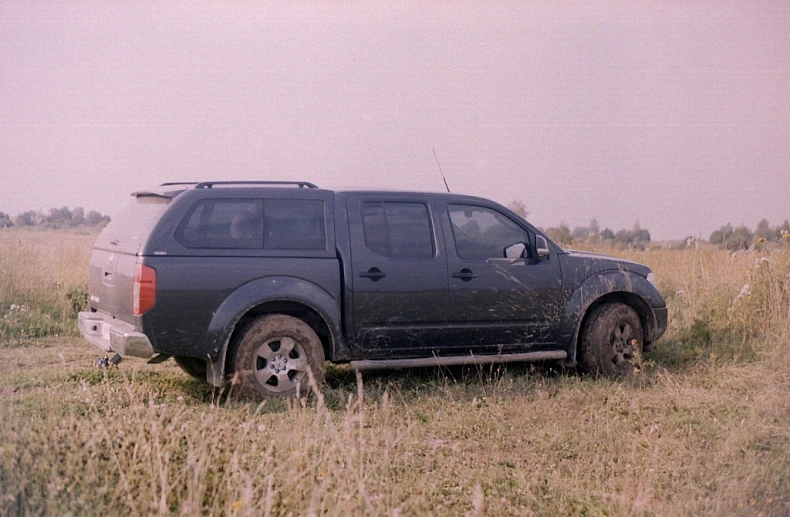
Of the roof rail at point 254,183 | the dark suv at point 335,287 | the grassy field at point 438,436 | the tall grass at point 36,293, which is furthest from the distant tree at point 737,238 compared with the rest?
the tall grass at point 36,293

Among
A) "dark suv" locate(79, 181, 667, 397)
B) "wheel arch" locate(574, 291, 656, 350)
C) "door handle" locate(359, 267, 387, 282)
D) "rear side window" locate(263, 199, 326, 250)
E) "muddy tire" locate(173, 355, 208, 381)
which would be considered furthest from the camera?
"wheel arch" locate(574, 291, 656, 350)

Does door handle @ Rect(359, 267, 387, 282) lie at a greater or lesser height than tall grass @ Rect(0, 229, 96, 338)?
greater

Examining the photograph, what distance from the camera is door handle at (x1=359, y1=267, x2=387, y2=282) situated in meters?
7.63

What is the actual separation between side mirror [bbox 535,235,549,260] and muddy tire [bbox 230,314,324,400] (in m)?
2.38

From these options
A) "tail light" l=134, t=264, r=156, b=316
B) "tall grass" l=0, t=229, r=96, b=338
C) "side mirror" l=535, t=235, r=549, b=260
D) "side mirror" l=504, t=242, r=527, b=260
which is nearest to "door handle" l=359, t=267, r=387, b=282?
"side mirror" l=504, t=242, r=527, b=260

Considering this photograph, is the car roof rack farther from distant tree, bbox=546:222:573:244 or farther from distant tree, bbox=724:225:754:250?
distant tree, bbox=546:222:573:244

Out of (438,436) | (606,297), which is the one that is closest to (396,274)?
(438,436)

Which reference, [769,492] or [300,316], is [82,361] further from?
[769,492]

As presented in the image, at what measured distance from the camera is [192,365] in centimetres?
805

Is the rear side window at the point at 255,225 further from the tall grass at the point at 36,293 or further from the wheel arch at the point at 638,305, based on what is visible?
the tall grass at the point at 36,293

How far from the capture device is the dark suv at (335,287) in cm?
710

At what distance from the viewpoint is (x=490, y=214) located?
843 cm

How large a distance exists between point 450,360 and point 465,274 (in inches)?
32.0

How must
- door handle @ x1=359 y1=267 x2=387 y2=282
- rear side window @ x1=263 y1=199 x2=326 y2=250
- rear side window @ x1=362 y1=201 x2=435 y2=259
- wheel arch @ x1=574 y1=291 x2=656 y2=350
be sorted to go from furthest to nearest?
wheel arch @ x1=574 y1=291 x2=656 y2=350, rear side window @ x1=362 y1=201 x2=435 y2=259, door handle @ x1=359 y1=267 x2=387 y2=282, rear side window @ x1=263 y1=199 x2=326 y2=250
